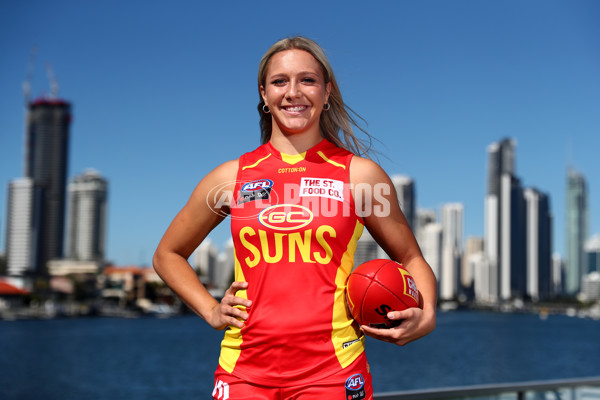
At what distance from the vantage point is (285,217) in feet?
7.90

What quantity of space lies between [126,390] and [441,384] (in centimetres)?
2039

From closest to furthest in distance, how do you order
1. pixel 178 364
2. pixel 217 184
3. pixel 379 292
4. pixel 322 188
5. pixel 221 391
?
1. pixel 379 292
2. pixel 221 391
3. pixel 322 188
4. pixel 217 184
5. pixel 178 364

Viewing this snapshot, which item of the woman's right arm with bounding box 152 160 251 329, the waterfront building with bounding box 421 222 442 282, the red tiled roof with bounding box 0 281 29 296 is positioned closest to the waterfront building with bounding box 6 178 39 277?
the red tiled roof with bounding box 0 281 29 296

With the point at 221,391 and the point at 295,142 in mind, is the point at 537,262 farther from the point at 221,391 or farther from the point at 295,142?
the point at 221,391

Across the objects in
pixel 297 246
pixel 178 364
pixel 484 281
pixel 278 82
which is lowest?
pixel 178 364

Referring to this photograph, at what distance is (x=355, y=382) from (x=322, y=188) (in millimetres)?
689

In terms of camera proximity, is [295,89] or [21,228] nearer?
[295,89]

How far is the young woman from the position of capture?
2.30 m

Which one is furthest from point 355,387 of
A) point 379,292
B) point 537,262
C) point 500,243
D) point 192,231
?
point 537,262

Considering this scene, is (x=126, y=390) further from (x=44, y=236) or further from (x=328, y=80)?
(x=44, y=236)

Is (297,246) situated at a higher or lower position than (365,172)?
lower

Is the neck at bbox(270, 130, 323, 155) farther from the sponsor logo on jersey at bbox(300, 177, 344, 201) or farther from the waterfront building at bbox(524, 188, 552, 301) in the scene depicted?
the waterfront building at bbox(524, 188, 552, 301)

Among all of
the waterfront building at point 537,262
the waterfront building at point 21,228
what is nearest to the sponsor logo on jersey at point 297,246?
the waterfront building at point 21,228

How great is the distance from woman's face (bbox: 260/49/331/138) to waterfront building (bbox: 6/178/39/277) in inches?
6787
